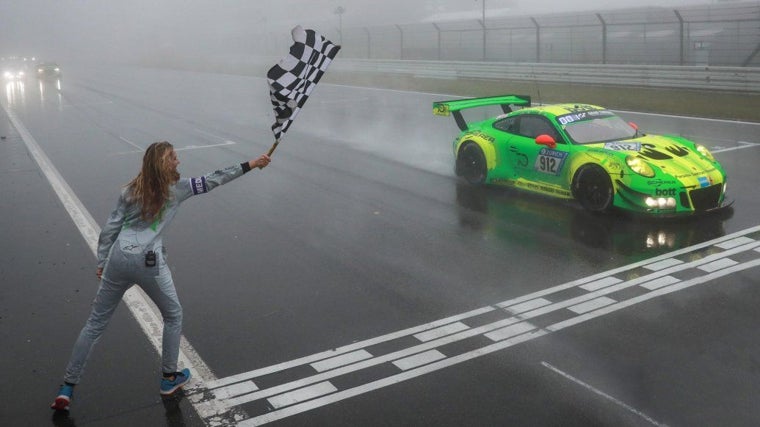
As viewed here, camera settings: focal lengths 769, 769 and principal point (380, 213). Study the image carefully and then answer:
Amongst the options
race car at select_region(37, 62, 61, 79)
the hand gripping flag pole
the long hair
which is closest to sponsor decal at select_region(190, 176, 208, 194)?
the long hair

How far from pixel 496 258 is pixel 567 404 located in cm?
330

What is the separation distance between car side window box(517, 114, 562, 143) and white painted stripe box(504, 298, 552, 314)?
385 cm

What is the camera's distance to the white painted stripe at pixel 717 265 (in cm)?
732

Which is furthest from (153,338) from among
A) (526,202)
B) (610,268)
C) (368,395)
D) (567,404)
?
(526,202)

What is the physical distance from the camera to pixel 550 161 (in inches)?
395

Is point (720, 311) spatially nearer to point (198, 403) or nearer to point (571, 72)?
point (198, 403)

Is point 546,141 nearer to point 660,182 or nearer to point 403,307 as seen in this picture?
point 660,182

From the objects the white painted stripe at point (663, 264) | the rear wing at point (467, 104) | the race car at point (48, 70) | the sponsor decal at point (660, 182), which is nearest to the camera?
the white painted stripe at point (663, 264)

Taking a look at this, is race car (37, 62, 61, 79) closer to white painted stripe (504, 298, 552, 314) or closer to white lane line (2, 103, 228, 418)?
white lane line (2, 103, 228, 418)

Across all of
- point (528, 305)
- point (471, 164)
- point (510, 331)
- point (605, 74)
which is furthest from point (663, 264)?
point (605, 74)

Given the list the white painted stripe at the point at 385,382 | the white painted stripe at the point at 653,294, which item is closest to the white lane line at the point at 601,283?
the white painted stripe at the point at 653,294

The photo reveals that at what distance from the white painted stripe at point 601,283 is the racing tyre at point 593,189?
2.28m

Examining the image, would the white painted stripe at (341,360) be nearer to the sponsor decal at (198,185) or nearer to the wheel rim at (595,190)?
the sponsor decal at (198,185)

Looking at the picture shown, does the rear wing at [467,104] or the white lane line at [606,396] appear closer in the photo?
the white lane line at [606,396]
